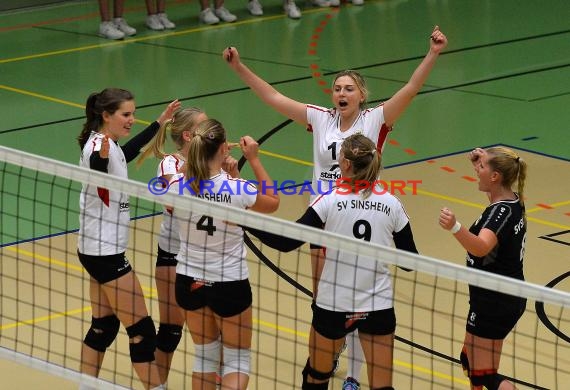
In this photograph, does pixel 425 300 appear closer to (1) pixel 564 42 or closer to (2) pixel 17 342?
(2) pixel 17 342

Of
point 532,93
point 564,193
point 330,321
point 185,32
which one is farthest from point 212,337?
point 185,32

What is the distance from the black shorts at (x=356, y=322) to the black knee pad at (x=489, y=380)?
66 cm

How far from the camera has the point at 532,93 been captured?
15383mm

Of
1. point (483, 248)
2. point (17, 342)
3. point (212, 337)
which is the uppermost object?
point (483, 248)

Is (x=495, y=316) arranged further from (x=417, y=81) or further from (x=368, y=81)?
(x=368, y=81)

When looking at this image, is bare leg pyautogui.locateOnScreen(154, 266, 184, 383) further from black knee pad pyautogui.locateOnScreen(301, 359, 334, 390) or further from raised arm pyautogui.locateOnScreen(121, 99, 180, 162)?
black knee pad pyautogui.locateOnScreen(301, 359, 334, 390)

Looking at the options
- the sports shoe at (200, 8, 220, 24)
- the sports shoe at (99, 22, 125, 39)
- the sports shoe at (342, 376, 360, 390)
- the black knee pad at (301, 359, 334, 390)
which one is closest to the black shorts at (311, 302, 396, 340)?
the black knee pad at (301, 359, 334, 390)

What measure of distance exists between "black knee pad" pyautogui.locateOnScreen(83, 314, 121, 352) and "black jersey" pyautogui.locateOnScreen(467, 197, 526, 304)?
83.6 inches

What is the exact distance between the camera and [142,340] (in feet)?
22.8

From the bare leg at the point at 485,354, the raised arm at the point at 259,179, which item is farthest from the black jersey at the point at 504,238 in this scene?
the raised arm at the point at 259,179

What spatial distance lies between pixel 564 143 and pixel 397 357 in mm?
6007

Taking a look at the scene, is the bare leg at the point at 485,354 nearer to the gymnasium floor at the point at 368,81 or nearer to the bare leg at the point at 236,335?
the gymnasium floor at the point at 368,81

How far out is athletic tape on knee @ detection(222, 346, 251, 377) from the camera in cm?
654

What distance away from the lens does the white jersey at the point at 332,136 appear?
759 cm
